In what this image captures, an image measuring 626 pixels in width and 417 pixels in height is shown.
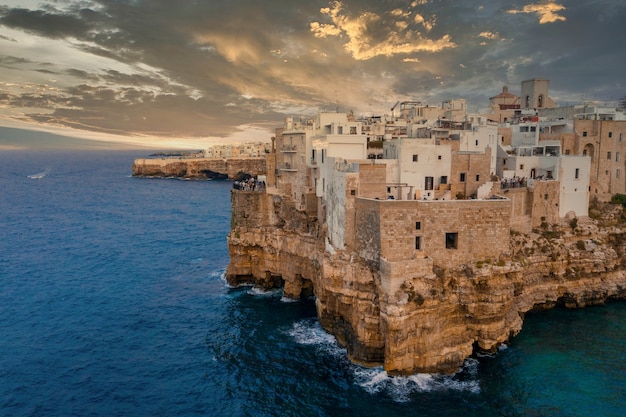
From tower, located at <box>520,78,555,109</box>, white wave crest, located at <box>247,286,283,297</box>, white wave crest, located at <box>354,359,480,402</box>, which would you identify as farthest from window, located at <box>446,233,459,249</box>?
tower, located at <box>520,78,555,109</box>

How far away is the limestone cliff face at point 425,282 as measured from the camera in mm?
29984

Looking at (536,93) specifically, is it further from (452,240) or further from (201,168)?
(201,168)

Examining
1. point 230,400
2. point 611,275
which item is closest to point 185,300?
point 230,400

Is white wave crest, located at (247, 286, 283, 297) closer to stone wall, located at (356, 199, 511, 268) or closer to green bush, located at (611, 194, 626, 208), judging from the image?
stone wall, located at (356, 199, 511, 268)

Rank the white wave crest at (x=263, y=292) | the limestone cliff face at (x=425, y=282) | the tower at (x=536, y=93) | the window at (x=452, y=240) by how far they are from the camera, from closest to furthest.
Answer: the limestone cliff face at (x=425, y=282)
the window at (x=452, y=240)
the white wave crest at (x=263, y=292)
the tower at (x=536, y=93)

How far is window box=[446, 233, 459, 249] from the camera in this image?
106 feet

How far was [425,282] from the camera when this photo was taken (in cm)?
3059

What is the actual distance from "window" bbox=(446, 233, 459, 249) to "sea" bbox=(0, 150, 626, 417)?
26.8 ft

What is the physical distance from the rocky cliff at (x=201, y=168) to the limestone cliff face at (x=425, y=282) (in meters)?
108

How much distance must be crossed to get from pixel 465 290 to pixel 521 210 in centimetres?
1362

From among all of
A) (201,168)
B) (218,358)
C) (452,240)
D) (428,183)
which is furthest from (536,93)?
Answer: (201,168)

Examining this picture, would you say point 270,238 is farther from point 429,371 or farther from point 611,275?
point 611,275

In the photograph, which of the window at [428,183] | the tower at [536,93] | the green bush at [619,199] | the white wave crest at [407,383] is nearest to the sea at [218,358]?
the white wave crest at [407,383]

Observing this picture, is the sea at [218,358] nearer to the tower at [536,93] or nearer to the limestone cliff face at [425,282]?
the limestone cliff face at [425,282]
